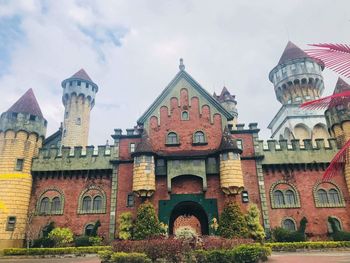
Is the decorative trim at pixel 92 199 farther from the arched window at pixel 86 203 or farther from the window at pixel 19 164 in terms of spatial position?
the window at pixel 19 164

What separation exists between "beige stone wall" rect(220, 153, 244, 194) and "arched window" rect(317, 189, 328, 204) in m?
8.43

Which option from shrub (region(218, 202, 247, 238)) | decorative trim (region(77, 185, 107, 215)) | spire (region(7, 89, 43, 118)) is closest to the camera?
shrub (region(218, 202, 247, 238))

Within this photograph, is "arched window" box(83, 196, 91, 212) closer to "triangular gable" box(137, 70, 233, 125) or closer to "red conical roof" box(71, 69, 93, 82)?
"triangular gable" box(137, 70, 233, 125)

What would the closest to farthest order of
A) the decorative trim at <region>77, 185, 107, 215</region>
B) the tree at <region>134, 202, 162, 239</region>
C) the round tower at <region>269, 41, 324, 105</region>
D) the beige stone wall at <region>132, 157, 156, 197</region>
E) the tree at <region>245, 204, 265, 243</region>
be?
the tree at <region>134, 202, 162, 239</region> < the tree at <region>245, 204, 265, 243</region> < the beige stone wall at <region>132, 157, 156, 197</region> < the decorative trim at <region>77, 185, 107, 215</region> < the round tower at <region>269, 41, 324, 105</region>

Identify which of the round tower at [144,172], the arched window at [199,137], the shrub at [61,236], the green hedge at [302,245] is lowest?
the green hedge at [302,245]

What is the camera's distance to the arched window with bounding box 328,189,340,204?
93.0ft

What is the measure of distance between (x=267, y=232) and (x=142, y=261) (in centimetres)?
1530

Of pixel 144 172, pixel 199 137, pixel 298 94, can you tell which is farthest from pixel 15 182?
pixel 298 94

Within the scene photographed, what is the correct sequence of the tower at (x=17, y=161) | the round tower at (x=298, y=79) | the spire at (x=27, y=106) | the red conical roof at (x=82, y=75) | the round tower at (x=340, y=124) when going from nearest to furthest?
1. the tower at (x=17, y=161)
2. the round tower at (x=340, y=124)
3. the spire at (x=27, y=106)
4. the round tower at (x=298, y=79)
5. the red conical roof at (x=82, y=75)

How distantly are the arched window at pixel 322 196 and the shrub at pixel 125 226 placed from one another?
59.0 ft

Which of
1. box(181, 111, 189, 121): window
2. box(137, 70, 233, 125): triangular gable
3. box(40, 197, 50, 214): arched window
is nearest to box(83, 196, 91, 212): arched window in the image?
box(40, 197, 50, 214): arched window

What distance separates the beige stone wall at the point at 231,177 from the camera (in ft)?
84.9


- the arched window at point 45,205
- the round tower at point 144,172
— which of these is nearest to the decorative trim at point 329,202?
the round tower at point 144,172

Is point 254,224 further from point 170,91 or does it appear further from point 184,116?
point 170,91
